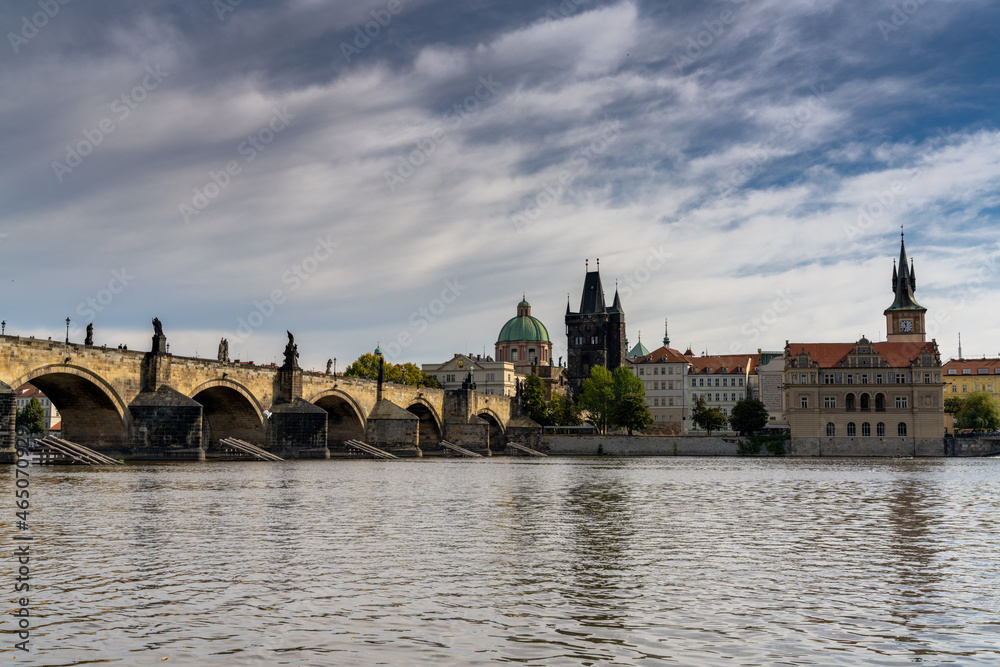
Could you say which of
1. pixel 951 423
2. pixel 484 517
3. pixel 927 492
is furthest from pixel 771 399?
pixel 484 517

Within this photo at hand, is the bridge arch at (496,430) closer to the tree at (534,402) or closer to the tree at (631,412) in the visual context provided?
the tree at (534,402)

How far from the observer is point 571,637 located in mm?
8398

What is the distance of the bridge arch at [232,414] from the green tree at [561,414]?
62385mm

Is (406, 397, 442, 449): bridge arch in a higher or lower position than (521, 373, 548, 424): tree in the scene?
lower

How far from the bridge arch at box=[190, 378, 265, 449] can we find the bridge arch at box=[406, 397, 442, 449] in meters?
29.2

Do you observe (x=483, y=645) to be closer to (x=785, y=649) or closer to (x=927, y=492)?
(x=785, y=649)

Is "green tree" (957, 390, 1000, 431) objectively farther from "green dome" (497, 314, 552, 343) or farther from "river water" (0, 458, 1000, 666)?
"river water" (0, 458, 1000, 666)

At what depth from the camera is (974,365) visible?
14025cm

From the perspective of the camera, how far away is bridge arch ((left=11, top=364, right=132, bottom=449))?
145 ft

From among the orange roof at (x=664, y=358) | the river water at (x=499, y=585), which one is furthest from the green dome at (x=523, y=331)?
the river water at (x=499, y=585)

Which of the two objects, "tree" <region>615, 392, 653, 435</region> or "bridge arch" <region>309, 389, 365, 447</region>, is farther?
"tree" <region>615, 392, 653, 435</region>

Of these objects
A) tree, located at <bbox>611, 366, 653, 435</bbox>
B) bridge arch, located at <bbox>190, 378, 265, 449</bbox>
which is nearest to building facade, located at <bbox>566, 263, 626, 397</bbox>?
tree, located at <bbox>611, 366, 653, 435</bbox>

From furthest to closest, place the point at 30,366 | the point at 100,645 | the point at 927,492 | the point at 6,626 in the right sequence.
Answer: the point at 30,366, the point at 927,492, the point at 6,626, the point at 100,645

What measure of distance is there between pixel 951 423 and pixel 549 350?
70.0 meters
